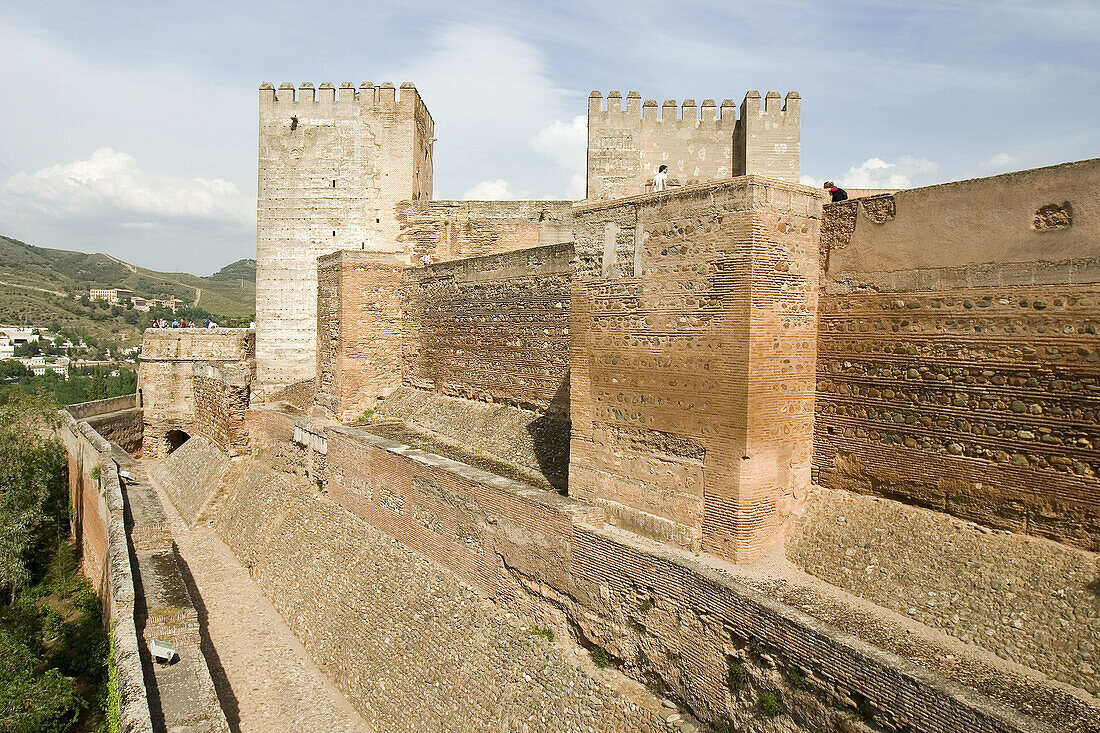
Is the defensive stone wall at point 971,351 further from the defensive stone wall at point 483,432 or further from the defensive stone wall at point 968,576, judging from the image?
the defensive stone wall at point 483,432

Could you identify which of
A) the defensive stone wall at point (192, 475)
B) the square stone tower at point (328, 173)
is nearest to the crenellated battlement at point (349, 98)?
the square stone tower at point (328, 173)

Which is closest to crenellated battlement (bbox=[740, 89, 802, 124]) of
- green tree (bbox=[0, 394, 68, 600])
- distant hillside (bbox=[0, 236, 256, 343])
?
green tree (bbox=[0, 394, 68, 600])

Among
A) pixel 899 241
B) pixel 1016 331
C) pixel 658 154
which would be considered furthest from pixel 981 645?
pixel 658 154

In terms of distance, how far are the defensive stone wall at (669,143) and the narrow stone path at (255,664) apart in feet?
34.2

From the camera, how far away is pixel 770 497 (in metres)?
4.94

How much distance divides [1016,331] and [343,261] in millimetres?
10308

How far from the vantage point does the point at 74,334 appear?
243ft

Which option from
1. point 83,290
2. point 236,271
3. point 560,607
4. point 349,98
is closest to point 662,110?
point 349,98

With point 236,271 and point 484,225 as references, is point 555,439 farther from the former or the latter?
point 236,271

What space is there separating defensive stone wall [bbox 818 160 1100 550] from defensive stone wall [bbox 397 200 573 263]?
1034 centimetres

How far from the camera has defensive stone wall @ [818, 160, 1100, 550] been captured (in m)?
3.87

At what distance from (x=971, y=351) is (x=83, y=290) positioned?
4325 inches

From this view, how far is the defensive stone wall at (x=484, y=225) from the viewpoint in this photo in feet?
49.6

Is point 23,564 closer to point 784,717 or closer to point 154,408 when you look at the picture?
point 154,408
